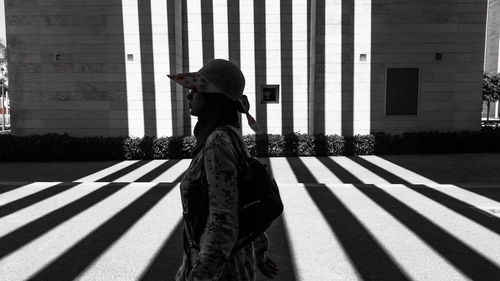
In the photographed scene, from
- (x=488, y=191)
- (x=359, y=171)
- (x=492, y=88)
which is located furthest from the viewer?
(x=492, y=88)

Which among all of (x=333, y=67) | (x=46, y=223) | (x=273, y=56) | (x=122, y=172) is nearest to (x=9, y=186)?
(x=122, y=172)

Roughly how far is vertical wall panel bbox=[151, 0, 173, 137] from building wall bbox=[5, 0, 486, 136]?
0.14 feet

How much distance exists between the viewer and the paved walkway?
14.8 ft

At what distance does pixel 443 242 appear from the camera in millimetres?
5289

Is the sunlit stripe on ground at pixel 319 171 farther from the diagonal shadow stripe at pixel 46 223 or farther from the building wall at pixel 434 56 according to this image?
the diagonal shadow stripe at pixel 46 223

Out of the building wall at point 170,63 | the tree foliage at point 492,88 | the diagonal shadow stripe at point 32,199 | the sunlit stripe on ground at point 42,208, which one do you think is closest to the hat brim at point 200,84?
the sunlit stripe on ground at point 42,208

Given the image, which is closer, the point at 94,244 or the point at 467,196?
the point at 94,244

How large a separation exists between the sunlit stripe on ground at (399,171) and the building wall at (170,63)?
10.1ft

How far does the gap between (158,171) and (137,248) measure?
6.44 metres

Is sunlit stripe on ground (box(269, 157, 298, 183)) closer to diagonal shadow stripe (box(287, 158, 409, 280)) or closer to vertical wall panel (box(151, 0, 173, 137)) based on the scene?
diagonal shadow stripe (box(287, 158, 409, 280))

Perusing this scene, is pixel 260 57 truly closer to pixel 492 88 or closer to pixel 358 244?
pixel 358 244

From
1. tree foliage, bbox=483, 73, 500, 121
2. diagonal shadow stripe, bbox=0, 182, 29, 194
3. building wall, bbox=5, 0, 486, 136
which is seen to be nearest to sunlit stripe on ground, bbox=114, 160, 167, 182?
diagonal shadow stripe, bbox=0, 182, 29, 194

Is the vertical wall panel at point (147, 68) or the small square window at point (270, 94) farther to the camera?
the small square window at point (270, 94)

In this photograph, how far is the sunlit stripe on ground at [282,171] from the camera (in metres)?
9.98
